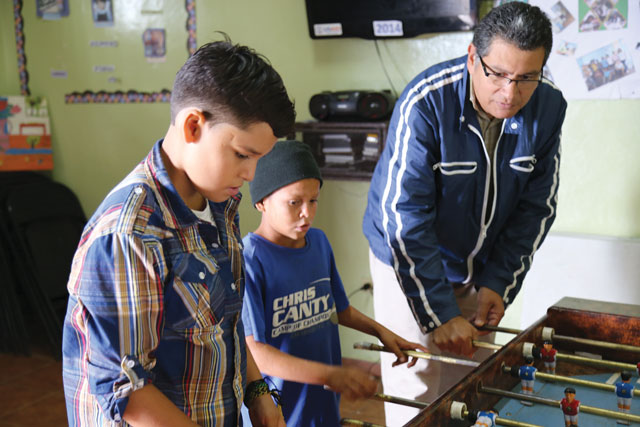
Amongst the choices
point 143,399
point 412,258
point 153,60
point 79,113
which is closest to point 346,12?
point 153,60

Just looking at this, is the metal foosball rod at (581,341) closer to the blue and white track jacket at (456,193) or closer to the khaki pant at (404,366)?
the blue and white track jacket at (456,193)

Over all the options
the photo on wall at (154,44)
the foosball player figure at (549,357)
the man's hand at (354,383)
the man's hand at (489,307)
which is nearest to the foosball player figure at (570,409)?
the foosball player figure at (549,357)

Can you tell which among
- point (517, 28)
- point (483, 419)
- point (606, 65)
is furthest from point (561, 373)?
point (606, 65)

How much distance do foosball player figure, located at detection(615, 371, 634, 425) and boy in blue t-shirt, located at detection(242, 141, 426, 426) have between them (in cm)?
49

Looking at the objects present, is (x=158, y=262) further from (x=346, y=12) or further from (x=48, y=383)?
(x=48, y=383)

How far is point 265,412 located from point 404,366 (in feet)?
2.75

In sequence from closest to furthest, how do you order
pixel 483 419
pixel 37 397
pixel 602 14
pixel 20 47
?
1. pixel 483 419
2. pixel 602 14
3. pixel 37 397
4. pixel 20 47

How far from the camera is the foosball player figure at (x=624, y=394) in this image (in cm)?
137

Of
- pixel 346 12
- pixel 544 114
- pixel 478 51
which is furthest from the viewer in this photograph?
pixel 346 12

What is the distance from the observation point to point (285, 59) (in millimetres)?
3471

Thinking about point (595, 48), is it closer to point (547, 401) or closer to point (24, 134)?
point (547, 401)

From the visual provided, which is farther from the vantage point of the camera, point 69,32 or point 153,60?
point 69,32

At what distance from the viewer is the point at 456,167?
191 cm

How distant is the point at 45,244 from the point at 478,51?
10.2 feet
